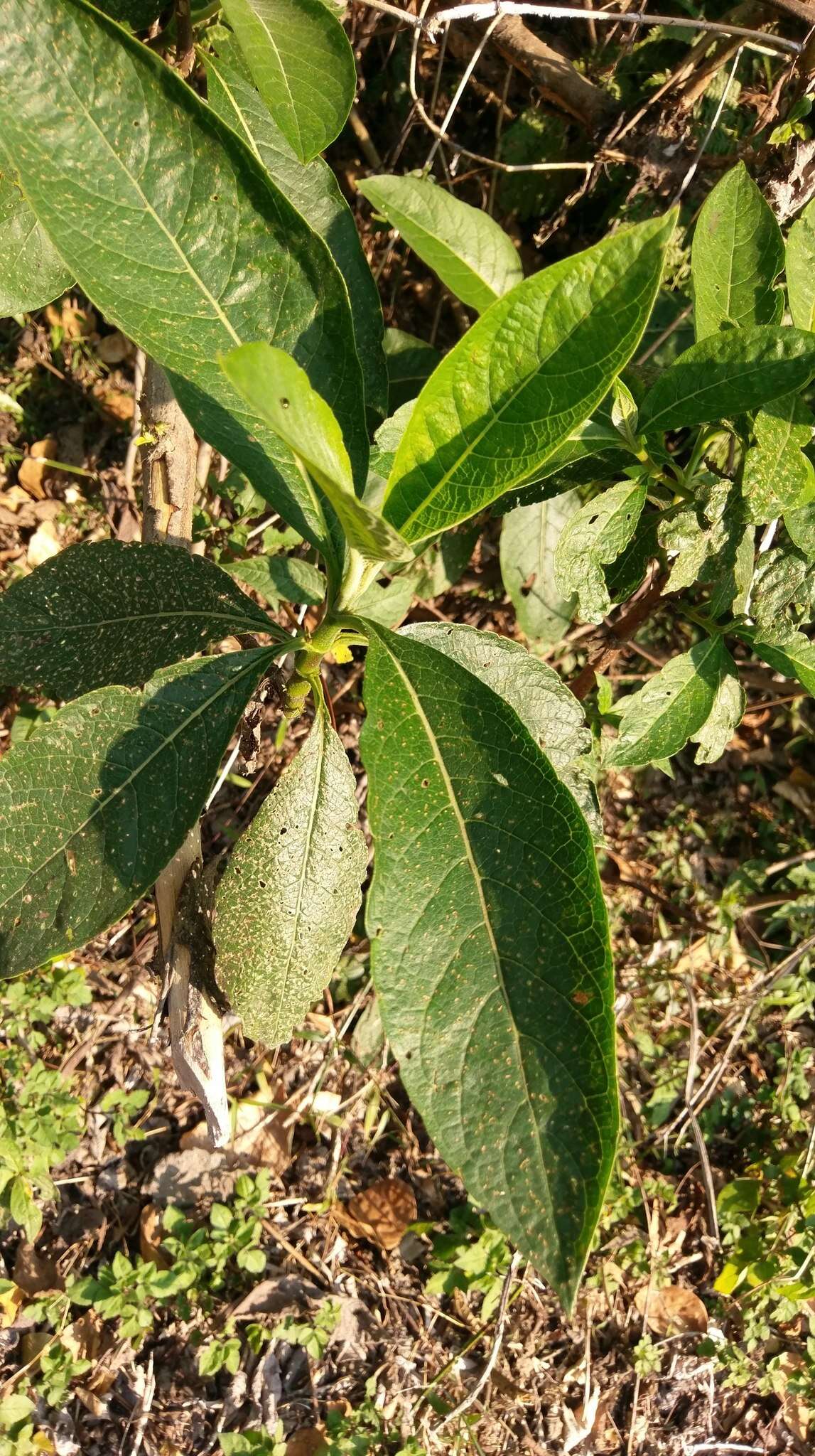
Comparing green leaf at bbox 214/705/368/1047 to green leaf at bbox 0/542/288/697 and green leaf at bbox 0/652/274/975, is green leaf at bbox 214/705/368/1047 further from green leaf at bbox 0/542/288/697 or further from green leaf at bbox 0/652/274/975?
green leaf at bbox 0/542/288/697

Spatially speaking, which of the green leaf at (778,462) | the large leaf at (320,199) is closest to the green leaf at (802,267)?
the green leaf at (778,462)

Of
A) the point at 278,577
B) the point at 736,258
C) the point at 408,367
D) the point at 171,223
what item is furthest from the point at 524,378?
the point at 408,367

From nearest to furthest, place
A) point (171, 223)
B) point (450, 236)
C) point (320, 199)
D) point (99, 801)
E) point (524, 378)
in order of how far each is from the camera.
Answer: point (524, 378), point (171, 223), point (99, 801), point (320, 199), point (450, 236)

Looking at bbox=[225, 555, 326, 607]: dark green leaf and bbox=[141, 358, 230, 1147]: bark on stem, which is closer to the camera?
bbox=[141, 358, 230, 1147]: bark on stem

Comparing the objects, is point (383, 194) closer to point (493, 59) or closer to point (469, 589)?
point (493, 59)

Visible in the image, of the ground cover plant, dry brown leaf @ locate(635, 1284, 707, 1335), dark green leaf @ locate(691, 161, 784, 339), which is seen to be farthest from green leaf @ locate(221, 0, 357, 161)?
dry brown leaf @ locate(635, 1284, 707, 1335)

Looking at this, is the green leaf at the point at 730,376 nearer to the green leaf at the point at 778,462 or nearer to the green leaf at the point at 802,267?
the green leaf at the point at 778,462

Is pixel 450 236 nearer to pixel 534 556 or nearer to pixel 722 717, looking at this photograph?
pixel 534 556

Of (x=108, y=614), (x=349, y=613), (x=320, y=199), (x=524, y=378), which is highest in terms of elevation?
(x=320, y=199)
